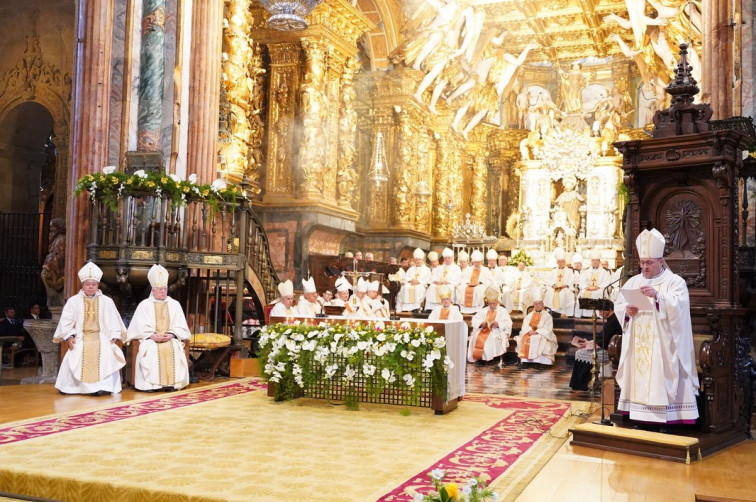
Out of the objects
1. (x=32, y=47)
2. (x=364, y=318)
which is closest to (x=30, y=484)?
(x=364, y=318)

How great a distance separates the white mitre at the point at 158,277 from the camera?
9.61 metres

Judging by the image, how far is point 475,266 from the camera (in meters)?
18.3

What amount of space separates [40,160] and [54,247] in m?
5.92

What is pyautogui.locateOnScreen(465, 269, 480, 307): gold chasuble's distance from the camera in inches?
706

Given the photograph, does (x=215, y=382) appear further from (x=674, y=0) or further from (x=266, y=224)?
(x=674, y=0)

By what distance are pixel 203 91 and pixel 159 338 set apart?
16.0 ft

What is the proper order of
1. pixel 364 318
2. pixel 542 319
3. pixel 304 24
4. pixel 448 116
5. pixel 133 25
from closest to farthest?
1. pixel 364 318
2. pixel 304 24
3. pixel 133 25
4. pixel 542 319
5. pixel 448 116

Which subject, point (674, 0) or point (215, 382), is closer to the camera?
point (215, 382)

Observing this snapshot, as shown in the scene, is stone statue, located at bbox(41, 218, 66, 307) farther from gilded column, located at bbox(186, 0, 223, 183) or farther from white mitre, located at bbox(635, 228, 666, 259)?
white mitre, located at bbox(635, 228, 666, 259)

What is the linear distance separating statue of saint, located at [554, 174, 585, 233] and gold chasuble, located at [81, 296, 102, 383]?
19.5m

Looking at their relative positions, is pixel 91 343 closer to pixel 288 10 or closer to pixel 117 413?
pixel 117 413

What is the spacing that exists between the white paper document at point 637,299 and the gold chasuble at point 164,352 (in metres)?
5.49

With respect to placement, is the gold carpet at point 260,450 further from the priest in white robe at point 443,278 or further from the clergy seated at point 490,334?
the priest in white robe at point 443,278

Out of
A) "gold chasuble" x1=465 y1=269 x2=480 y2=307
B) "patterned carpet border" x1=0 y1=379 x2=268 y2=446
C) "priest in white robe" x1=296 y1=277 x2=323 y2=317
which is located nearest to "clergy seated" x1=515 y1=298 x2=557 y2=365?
"gold chasuble" x1=465 y1=269 x2=480 y2=307
